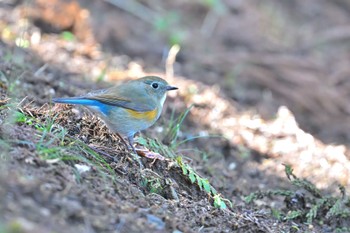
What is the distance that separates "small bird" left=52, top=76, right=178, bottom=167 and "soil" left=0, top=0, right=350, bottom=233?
7.2 inches

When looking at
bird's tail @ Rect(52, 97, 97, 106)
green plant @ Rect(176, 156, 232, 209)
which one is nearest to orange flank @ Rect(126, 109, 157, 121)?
bird's tail @ Rect(52, 97, 97, 106)

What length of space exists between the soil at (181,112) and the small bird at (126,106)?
0.60ft

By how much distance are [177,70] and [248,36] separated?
1978 mm

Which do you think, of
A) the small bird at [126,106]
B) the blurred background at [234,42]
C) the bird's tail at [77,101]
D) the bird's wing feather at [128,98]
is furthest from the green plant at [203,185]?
the blurred background at [234,42]

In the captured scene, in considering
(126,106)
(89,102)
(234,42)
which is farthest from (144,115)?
(234,42)

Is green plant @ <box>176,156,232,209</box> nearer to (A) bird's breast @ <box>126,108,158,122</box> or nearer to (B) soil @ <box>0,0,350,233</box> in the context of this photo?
(B) soil @ <box>0,0,350,233</box>

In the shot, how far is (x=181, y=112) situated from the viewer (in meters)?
Answer: 7.28

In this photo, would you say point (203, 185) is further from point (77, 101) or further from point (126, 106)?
point (77, 101)

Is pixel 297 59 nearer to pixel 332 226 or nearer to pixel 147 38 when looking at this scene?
pixel 147 38

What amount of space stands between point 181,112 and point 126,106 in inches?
79.2

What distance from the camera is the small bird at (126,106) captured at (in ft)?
16.8

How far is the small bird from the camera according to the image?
5.12m

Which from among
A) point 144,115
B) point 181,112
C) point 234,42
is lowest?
point 181,112

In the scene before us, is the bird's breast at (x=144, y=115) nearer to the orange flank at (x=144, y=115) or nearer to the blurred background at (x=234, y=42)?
the orange flank at (x=144, y=115)
